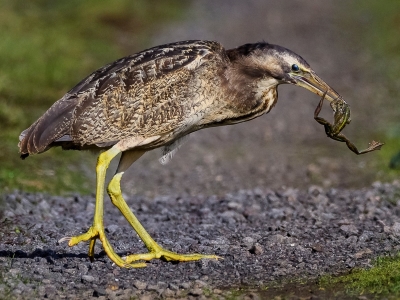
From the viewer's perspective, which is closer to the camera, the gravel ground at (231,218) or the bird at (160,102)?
the gravel ground at (231,218)

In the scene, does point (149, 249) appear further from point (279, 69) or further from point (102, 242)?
point (279, 69)

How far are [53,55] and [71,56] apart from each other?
368mm

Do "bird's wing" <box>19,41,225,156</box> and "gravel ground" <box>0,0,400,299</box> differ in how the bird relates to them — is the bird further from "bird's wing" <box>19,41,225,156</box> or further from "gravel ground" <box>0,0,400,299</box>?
"gravel ground" <box>0,0,400,299</box>

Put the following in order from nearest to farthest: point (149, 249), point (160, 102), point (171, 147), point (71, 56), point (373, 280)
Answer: point (373, 280) < point (160, 102) < point (149, 249) < point (171, 147) < point (71, 56)


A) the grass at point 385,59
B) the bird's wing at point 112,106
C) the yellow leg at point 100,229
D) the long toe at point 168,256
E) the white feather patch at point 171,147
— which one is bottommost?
the long toe at point 168,256

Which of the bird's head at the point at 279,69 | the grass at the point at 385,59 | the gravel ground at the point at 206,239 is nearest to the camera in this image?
the gravel ground at the point at 206,239

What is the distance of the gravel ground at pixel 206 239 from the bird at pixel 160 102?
0.34m

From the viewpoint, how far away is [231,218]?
28.6 feet

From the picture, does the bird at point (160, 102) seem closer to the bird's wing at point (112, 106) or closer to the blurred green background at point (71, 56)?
the bird's wing at point (112, 106)

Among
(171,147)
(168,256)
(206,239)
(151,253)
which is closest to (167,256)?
(168,256)

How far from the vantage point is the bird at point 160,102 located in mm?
7184

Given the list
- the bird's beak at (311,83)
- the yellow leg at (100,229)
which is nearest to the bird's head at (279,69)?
the bird's beak at (311,83)

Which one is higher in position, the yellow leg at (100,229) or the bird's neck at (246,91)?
the bird's neck at (246,91)

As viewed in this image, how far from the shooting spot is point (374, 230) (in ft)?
25.6
